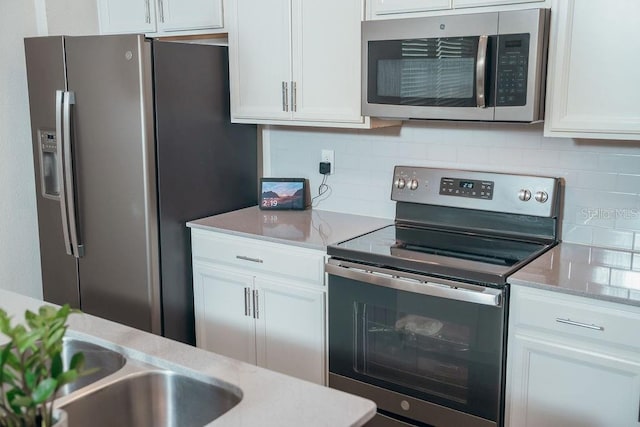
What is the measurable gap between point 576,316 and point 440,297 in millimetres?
448

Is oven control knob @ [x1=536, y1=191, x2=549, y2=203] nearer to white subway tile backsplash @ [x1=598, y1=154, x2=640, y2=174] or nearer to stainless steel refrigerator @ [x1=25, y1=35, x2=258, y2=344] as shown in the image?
white subway tile backsplash @ [x1=598, y1=154, x2=640, y2=174]

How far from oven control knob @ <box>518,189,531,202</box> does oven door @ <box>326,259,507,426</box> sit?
0.56 meters

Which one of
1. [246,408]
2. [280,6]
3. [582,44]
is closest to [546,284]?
[582,44]

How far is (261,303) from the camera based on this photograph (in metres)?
2.88

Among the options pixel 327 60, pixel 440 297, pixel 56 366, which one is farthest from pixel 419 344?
pixel 56 366

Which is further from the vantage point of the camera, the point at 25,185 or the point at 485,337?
the point at 25,185

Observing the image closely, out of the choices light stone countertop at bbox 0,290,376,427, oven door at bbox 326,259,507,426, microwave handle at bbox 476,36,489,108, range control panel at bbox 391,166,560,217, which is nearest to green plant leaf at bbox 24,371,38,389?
light stone countertop at bbox 0,290,376,427

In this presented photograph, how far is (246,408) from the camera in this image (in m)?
1.32

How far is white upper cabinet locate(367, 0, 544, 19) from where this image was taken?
7.80 ft

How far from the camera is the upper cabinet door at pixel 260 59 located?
2928mm

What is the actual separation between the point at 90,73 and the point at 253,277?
1.13m

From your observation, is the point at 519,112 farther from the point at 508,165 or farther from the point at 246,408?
the point at 246,408

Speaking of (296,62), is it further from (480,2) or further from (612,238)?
(612,238)

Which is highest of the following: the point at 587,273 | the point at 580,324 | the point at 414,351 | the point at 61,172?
the point at 61,172
